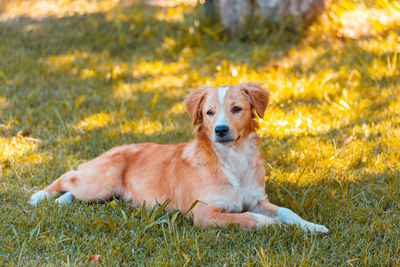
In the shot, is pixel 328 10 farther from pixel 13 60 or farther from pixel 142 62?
pixel 13 60

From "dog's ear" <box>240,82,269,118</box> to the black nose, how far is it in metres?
0.40

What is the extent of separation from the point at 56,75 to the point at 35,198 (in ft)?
13.5

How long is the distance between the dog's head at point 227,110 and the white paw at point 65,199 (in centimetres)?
139

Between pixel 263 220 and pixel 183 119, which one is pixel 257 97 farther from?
pixel 183 119

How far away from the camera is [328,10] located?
891 cm

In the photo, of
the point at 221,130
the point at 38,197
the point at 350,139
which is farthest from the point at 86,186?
the point at 350,139


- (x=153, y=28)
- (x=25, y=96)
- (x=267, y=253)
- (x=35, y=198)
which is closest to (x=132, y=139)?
(x=35, y=198)

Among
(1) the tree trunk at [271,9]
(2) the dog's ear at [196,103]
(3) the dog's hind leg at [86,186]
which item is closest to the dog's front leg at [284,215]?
(2) the dog's ear at [196,103]

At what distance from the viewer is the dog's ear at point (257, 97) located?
4.12m

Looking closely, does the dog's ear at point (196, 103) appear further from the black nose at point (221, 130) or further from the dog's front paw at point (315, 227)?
the dog's front paw at point (315, 227)

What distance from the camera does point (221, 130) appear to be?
387 cm

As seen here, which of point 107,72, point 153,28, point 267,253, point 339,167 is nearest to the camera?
point 267,253

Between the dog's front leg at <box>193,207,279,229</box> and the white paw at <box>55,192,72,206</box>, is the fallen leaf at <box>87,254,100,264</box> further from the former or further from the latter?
the white paw at <box>55,192,72,206</box>

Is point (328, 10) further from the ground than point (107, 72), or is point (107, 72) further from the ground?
point (328, 10)
